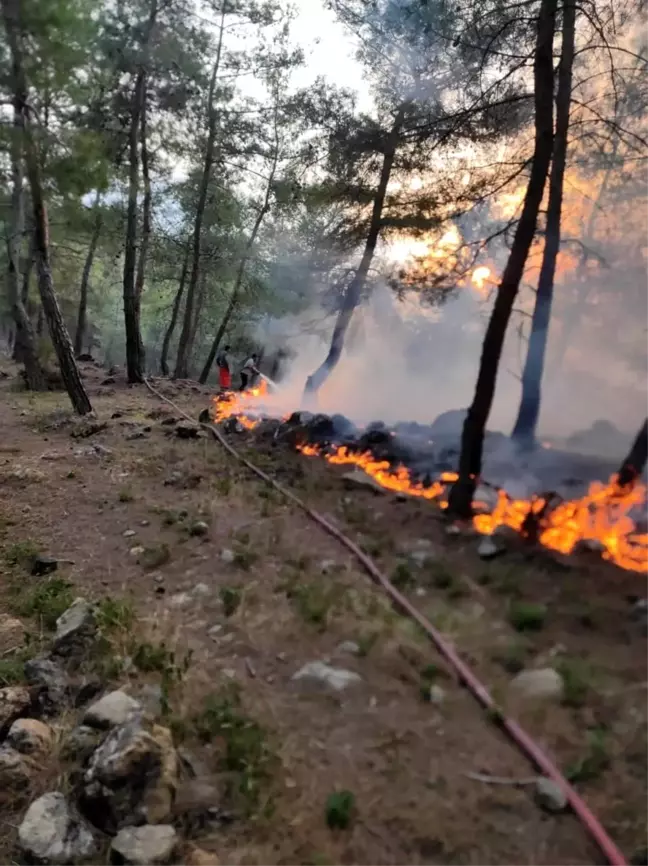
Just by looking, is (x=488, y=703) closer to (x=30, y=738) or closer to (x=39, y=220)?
(x=30, y=738)

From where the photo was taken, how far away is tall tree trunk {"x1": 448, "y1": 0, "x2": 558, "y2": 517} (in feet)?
18.9

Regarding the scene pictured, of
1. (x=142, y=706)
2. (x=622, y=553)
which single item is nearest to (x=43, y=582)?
(x=142, y=706)

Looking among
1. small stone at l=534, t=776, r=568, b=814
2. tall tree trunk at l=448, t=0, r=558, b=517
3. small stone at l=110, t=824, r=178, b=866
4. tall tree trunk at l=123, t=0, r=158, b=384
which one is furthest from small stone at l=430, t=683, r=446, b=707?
tall tree trunk at l=123, t=0, r=158, b=384

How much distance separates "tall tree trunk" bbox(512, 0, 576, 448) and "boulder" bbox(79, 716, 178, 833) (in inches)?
284

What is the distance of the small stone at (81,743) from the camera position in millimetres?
3168

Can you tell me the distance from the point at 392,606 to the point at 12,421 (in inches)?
365

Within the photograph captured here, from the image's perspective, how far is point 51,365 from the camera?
625 inches

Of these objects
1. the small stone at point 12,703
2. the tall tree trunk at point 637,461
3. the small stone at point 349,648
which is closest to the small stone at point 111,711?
the small stone at point 12,703

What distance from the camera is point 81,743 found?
10.5 ft

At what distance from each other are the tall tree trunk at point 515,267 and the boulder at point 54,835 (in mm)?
4716

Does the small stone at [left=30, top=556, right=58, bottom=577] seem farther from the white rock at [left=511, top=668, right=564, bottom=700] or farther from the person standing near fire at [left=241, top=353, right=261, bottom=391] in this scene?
the person standing near fire at [left=241, top=353, right=261, bottom=391]

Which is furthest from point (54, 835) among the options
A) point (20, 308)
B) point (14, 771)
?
point (20, 308)

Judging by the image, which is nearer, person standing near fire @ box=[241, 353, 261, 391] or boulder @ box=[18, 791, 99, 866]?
boulder @ box=[18, 791, 99, 866]

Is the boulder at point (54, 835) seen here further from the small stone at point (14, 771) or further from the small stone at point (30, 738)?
the small stone at point (30, 738)
